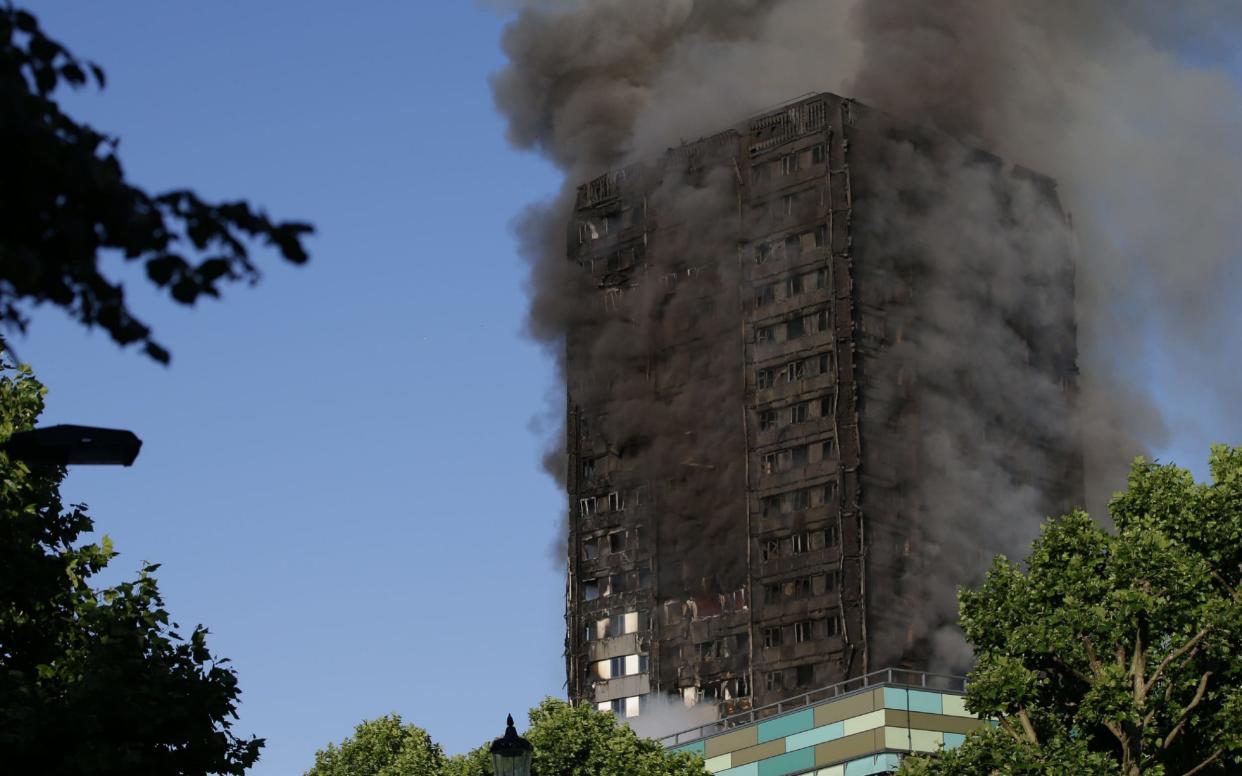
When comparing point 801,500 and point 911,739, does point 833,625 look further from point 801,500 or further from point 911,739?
point 911,739

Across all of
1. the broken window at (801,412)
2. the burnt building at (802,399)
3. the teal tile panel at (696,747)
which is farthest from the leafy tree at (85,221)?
the broken window at (801,412)

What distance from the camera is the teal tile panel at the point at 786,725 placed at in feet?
323

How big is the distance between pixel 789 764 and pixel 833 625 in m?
52.0

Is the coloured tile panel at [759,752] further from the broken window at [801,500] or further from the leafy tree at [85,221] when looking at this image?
the leafy tree at [85,221]

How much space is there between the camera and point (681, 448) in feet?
541

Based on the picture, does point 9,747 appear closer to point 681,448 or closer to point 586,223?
point 681,448

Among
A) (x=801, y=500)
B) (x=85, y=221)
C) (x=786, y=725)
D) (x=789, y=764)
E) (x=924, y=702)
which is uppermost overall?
(x=801, y=500)

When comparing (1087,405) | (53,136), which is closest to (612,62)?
(1087,405)

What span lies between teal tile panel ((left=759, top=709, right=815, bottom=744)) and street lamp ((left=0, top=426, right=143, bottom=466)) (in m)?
79.7

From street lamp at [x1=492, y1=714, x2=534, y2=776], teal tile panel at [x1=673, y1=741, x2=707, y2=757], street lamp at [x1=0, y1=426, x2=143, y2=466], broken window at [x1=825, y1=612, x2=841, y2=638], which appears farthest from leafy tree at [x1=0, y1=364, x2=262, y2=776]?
broken window at [x1=825, y1=612, x2=841, y2=638]

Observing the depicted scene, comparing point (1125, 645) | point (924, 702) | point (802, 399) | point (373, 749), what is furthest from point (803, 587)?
point (1125, 645)

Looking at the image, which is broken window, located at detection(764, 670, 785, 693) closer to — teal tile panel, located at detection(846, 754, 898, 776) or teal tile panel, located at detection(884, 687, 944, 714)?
teal tile panel, located at detection(884, 687, 944, 714)

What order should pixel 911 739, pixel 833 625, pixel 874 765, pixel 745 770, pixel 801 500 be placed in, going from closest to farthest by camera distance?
1. pixel 874 765
2. pixel 911 739
3. pixel 745 770
4. pixel 833 625
5. pixel 801 500

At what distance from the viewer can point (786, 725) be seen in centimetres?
9975
